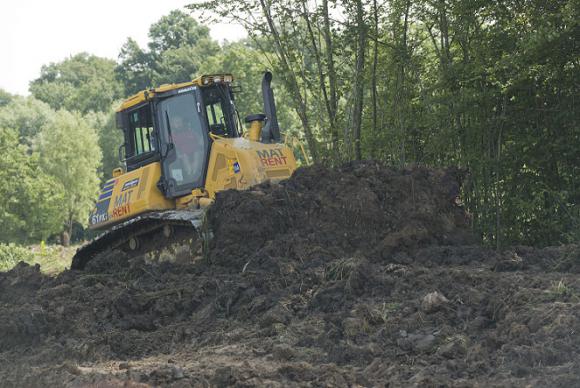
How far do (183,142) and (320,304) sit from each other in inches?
221

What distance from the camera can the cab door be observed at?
1341 centimetres

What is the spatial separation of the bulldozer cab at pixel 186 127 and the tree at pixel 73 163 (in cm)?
3820

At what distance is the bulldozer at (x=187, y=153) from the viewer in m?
13.1

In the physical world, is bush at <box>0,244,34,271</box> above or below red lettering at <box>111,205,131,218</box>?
below

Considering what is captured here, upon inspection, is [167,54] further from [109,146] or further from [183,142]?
[183,142]

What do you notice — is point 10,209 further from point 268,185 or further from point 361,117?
point 268,185

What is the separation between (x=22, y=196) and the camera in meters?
44.7

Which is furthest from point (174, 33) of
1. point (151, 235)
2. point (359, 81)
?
point (151, 235)

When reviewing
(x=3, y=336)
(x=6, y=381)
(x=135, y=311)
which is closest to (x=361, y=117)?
(x=135, y=311)

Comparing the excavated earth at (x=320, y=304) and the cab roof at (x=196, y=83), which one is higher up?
the cab roof at (x=196, y=83)

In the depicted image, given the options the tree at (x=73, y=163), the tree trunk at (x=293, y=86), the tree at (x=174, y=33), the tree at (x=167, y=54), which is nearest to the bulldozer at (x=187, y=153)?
the tree trunk at (x=293, y=86)

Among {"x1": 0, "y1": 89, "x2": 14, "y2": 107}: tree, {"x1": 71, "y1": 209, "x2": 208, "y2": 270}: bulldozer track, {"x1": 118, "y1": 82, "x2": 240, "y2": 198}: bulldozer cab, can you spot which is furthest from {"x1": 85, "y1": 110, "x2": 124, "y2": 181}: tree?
{"x1": 118, "y1": 82, "x2": 240, "y2": 198}: bulldozer cab

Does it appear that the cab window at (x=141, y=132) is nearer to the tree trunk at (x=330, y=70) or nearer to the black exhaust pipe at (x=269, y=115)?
the black exhaust pipe at (x=269, y=115)

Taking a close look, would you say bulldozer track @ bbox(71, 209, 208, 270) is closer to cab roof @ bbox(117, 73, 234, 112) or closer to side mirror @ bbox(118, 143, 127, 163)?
side mirror @ bbox(118, 143, 127, 163)
